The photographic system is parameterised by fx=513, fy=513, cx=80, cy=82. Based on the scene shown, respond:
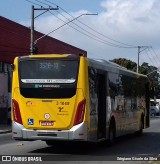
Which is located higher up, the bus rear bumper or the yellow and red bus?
the yellow and red bus

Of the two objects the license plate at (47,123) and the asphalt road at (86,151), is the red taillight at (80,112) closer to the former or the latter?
the license plate at (47,123)

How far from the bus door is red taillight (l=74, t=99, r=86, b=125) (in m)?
1.96

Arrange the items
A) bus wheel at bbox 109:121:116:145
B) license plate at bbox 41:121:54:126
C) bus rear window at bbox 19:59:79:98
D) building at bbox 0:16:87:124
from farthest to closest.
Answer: building at bbox 0:16:87:124 < bus wheel at bbox 109:121:116:145 < bus rear window at bbox 19:59:79:98 < license plate at bbox 41:121:54:126

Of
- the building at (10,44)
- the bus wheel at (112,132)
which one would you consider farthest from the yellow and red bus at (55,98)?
the building at (10,44)

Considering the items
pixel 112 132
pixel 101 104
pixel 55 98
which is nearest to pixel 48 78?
pixel 55 98

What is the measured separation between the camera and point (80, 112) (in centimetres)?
1583

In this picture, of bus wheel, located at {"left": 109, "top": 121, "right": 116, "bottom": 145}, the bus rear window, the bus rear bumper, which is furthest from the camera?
bus wheel, located at {"left": 109, "top": 121, "right": 116, "bottom": 145}

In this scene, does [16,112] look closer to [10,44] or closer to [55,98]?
[55,98]

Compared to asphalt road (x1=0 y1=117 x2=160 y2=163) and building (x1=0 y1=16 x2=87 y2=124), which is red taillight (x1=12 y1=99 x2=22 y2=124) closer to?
asphalt road (x1=0 y1=117 x2=160 y2=163)

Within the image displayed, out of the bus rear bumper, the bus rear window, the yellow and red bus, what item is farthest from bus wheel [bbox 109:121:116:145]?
the bus rear window

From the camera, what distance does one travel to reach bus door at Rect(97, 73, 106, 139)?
17.8 meters

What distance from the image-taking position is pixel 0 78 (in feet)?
123

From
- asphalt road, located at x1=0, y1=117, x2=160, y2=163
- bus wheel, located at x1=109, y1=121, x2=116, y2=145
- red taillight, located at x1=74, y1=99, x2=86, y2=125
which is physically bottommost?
asphalt road, located at x1=0, y1=117, x2=160, y2=163

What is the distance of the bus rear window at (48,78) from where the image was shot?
16.0 meters
